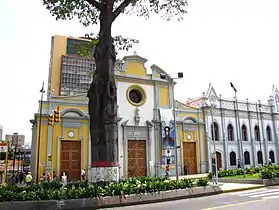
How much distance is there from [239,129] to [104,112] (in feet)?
91.7

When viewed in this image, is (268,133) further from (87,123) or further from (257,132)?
(87,123)

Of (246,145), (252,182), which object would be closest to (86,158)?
(252,182)

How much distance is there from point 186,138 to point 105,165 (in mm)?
22918

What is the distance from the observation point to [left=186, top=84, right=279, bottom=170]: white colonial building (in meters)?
34.9

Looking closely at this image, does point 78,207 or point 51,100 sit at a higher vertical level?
point 51,100

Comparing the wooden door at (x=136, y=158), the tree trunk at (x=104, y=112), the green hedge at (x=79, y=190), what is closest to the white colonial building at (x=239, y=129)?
the wooden door at (x=136, y=158)

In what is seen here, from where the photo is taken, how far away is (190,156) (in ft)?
109

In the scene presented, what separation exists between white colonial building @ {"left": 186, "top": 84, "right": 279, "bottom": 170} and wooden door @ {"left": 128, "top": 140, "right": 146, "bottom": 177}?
333 inches

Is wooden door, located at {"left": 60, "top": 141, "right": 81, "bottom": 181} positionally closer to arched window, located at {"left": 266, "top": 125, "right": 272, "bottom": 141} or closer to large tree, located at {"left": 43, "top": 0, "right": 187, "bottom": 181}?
large tree, located at {"left": 43, "top": 0, "right": 187, "bottom": 181}

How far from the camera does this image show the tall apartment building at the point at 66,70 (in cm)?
5654

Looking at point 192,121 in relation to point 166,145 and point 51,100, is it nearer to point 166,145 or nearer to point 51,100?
point 166,145

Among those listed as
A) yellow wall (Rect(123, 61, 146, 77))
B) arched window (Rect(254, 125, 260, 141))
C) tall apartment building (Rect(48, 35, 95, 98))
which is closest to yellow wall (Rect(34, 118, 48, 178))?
yellow wall (Rect(123, 61, 146, 77))

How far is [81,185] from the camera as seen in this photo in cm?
1202

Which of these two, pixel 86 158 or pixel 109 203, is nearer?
pixel 109 203
